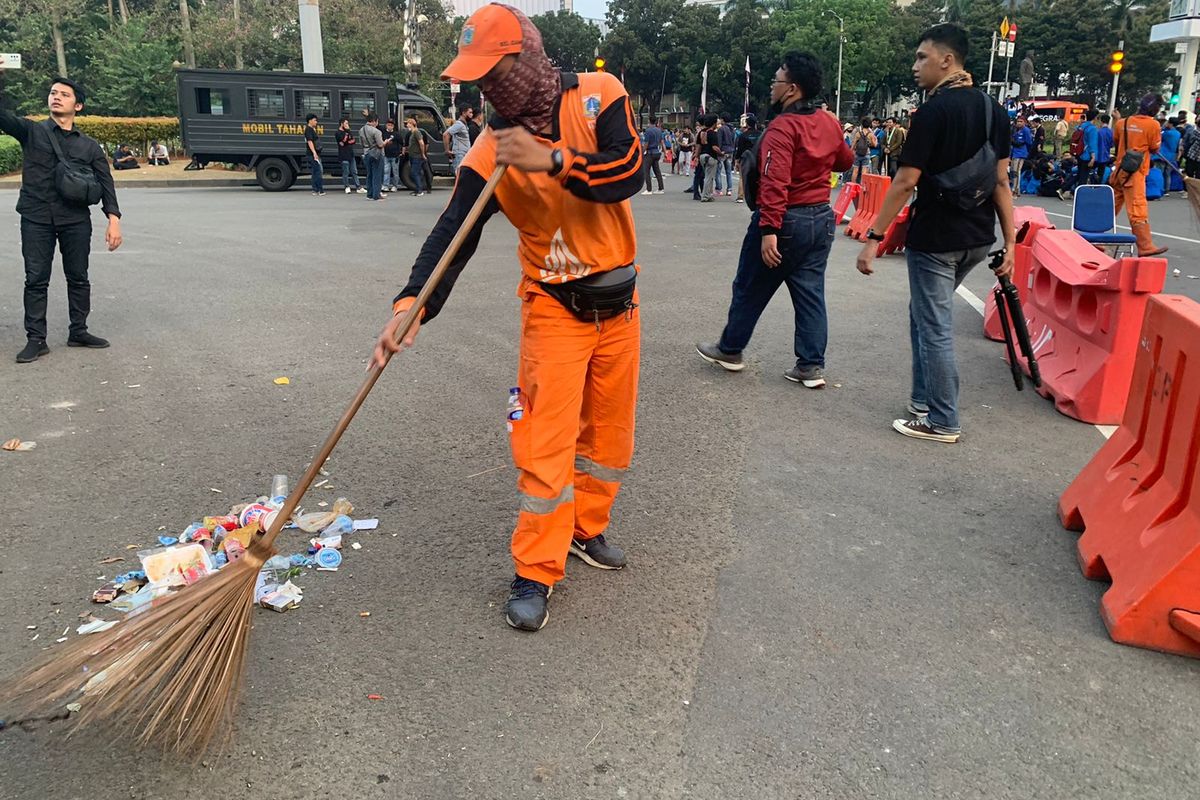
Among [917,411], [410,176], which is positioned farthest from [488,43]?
[410,176]

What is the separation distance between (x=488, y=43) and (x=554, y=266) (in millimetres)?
717

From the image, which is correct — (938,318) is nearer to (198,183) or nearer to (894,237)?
(894,237)

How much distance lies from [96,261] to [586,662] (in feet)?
32.4

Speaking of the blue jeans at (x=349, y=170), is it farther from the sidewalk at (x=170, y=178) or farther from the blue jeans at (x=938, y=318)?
the blue jeans at (x=938, y=318)

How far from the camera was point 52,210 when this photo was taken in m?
6.56

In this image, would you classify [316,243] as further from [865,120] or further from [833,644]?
[865,120]

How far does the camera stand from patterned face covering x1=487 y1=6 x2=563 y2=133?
281 cm

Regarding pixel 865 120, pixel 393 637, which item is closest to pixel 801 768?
pixel 393 637

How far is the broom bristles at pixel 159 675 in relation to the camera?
8.37 feet

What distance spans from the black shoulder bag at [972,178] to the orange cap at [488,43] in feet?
9.24

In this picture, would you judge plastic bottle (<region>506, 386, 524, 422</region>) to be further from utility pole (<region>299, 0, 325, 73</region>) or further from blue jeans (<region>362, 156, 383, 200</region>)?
utility pole (<region>299, 0, 325, 73</region>)

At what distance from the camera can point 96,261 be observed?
10859 mm

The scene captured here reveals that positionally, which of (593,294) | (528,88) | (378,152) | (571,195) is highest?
(528,88)

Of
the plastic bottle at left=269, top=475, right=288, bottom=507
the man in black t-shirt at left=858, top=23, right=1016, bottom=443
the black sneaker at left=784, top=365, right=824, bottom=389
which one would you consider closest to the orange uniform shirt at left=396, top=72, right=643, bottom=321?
the plastic bottle at left=269, top=475, right=288, bottom=507
